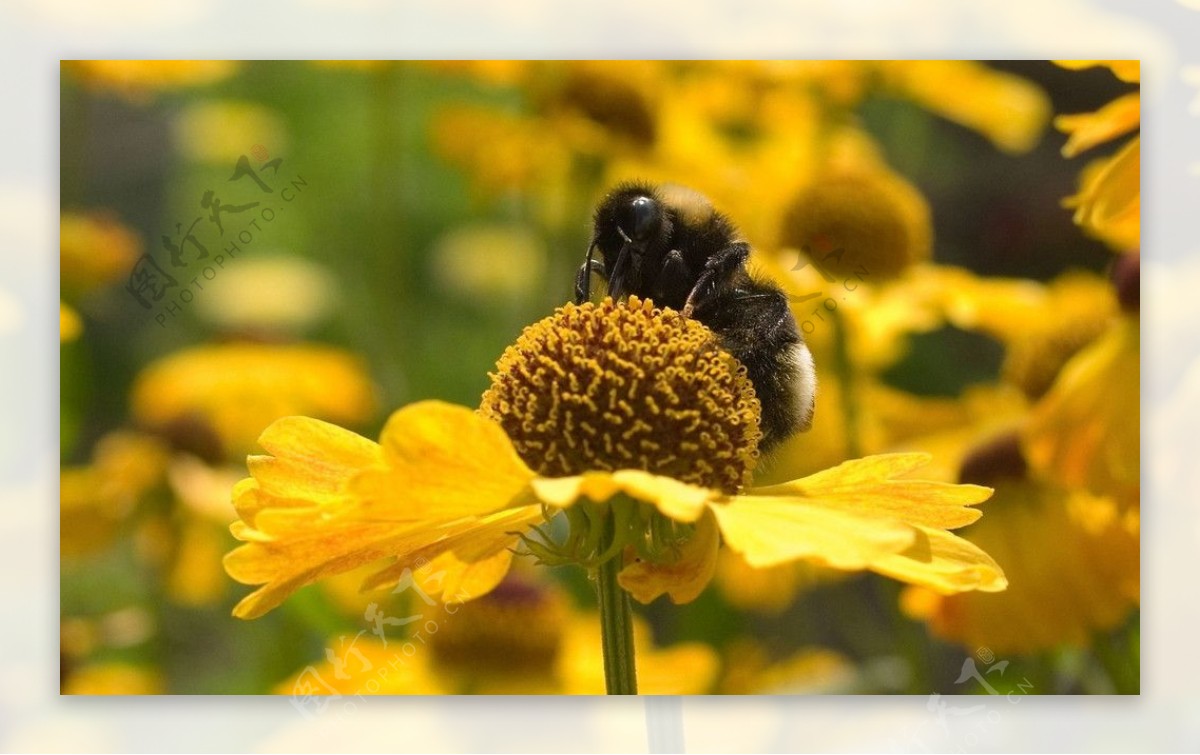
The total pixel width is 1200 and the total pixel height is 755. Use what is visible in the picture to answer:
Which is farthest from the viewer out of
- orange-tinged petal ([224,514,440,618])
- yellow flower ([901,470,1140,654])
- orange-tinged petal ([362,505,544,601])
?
yellow flower ([901,470,1140,654])

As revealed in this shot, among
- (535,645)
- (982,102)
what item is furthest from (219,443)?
(982,102)

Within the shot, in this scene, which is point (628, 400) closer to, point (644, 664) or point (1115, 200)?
point (644, 664)

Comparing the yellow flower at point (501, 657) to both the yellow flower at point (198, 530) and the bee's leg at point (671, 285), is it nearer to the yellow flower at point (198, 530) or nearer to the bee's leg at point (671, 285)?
the yellow flower at point (198, 530)

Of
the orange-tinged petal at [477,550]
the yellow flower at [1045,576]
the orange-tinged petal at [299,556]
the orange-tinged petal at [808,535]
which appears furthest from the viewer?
the yellow flower at [1045,576]

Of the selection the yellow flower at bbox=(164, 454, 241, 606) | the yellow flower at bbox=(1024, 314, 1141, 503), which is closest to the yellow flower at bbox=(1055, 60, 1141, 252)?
the yellow flower at bbox=(1024, 314, 1141, 503)

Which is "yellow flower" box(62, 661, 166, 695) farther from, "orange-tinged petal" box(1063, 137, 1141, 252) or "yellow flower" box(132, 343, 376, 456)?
"orange-tinged petal" box(1063, 137, 1141, 252)

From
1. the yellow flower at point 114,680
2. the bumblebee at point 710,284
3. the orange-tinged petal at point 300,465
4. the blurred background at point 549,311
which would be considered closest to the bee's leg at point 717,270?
the bumblebee at point 710,284

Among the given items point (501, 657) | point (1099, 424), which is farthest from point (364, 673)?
point (1099, 424)
